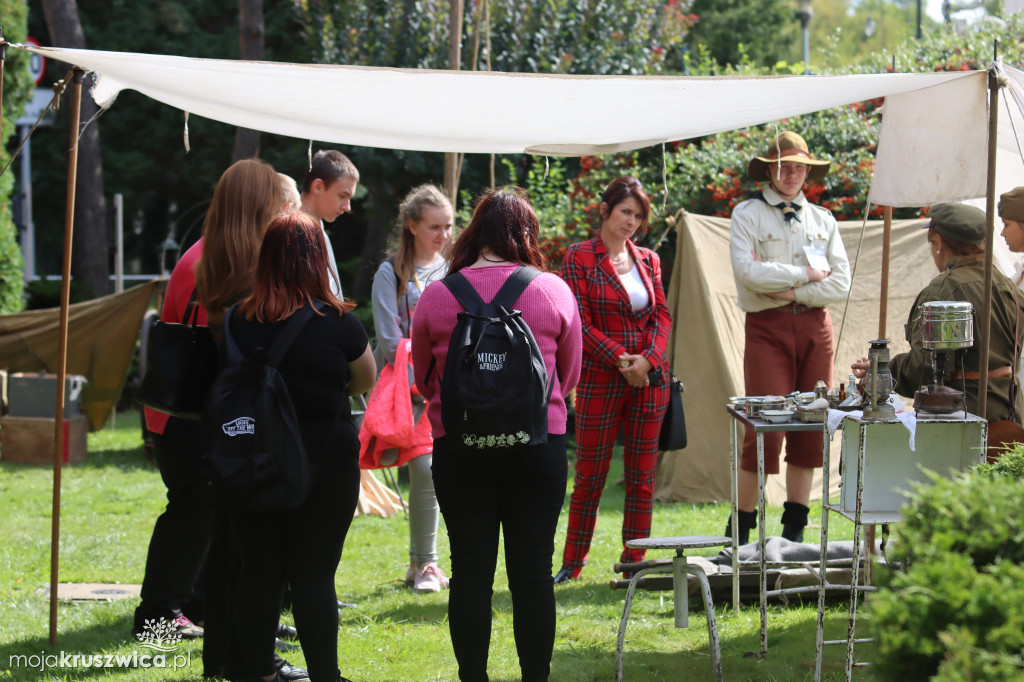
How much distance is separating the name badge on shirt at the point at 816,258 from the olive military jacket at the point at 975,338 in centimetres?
99

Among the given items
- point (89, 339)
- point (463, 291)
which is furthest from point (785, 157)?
point (89, 339)

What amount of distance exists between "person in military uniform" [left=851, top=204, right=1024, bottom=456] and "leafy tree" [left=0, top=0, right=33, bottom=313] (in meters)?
8.78

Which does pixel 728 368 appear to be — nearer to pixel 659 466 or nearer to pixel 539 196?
pixel 659 466

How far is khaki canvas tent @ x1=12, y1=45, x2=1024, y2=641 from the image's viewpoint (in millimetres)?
3551

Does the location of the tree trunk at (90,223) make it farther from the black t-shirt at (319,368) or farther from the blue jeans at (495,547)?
the blue jeans at (495,547)


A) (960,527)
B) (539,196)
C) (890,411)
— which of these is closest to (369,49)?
(539,196)

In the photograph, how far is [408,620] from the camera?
421 cm

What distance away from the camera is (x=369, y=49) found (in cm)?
1190

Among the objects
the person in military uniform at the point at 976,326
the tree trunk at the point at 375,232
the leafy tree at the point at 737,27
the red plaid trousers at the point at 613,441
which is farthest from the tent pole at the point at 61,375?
the leafy tree at the point at 737,27

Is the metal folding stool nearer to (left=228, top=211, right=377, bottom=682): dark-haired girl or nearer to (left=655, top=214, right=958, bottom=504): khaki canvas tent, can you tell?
(left=228, top=211, right=377, bottom=682): dark-haired girl

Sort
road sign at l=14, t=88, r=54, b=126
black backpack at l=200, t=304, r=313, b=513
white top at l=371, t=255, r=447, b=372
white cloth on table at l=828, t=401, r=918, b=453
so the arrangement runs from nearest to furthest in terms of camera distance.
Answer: black backpack at l=200, t=304, r=313, b=513
white cloth on table at l=828, t=401, r=918, b=453
white top at l=371, t=255, r=447, b=372
road sign at l=14, t=88, r=54, b=126

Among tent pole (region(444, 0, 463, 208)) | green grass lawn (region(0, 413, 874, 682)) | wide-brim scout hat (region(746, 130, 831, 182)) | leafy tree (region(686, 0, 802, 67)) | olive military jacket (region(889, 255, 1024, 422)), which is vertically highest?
leafy tree (region(686, 0, 802, 67))

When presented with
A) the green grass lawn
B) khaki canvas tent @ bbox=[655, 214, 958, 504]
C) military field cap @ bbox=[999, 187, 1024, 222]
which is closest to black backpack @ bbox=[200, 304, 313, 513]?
the green grass lawn

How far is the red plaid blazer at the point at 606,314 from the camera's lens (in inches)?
177
